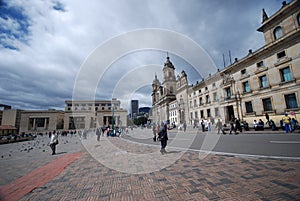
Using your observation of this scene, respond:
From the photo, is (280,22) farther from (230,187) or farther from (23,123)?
(23,123)

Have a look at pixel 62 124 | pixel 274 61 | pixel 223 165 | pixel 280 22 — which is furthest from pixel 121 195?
pixel 62 124

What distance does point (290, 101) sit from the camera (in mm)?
18219

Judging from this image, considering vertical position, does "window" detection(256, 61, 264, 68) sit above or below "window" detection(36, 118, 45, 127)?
above

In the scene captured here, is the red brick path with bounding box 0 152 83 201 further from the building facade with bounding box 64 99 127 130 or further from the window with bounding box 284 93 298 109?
the building facade with bounding box 64 99 127 130

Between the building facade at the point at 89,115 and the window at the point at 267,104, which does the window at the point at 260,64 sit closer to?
the window at the point at 267,104

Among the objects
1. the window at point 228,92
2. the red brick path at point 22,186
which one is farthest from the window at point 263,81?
the red brick path at point 22,186

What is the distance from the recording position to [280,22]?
20328 mm

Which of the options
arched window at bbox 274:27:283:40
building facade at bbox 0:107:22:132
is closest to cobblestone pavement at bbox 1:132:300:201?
arched window at bbox 274:27:283:40

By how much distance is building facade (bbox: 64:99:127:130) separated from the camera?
6525 centimetres

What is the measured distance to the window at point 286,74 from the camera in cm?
1838

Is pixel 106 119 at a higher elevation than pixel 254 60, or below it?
below

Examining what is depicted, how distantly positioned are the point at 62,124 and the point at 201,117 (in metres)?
79.3

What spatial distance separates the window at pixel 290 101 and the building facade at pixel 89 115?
164 ft

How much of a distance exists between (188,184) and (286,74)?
2433cm
